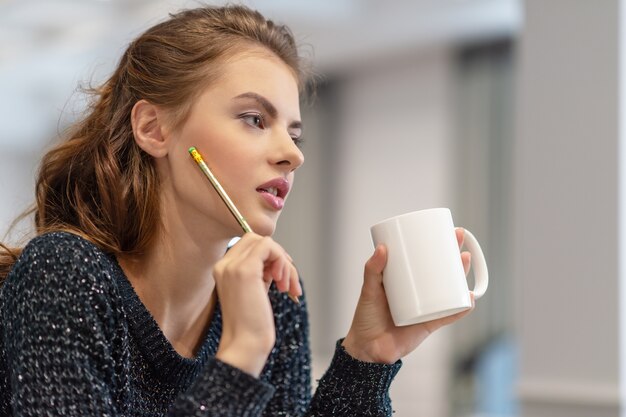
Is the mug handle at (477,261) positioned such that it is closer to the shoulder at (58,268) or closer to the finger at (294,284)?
the finger at (294,284)

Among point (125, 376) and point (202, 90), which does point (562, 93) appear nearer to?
point (202, 90)

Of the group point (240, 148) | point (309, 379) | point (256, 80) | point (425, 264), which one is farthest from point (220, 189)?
point (309, 379)

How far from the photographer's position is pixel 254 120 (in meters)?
1.24

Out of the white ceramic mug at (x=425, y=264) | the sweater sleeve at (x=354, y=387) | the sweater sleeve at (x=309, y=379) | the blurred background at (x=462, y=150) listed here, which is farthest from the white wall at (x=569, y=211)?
the white ceramic mug at (x=425, y=264)

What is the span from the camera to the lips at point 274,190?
121 cm

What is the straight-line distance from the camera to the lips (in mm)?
1207

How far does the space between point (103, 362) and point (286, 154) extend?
1.13 ft

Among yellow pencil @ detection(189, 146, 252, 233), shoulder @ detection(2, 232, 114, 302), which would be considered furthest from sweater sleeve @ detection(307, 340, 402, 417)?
shoulder @ detection(2, 232, 114, 302)

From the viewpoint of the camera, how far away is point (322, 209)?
598 centimetres

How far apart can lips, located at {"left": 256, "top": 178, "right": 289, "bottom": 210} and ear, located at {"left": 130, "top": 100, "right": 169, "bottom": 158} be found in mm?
168

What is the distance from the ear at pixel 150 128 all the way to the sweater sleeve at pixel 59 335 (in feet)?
0.67

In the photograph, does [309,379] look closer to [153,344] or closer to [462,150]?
[153,344]

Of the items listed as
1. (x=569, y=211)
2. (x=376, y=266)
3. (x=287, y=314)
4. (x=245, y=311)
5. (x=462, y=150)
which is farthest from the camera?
(x=462, y=150)

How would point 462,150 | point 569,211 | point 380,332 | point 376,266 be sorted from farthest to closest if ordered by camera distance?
point 462,150, point 569,211, point 380,332, point 376,266
